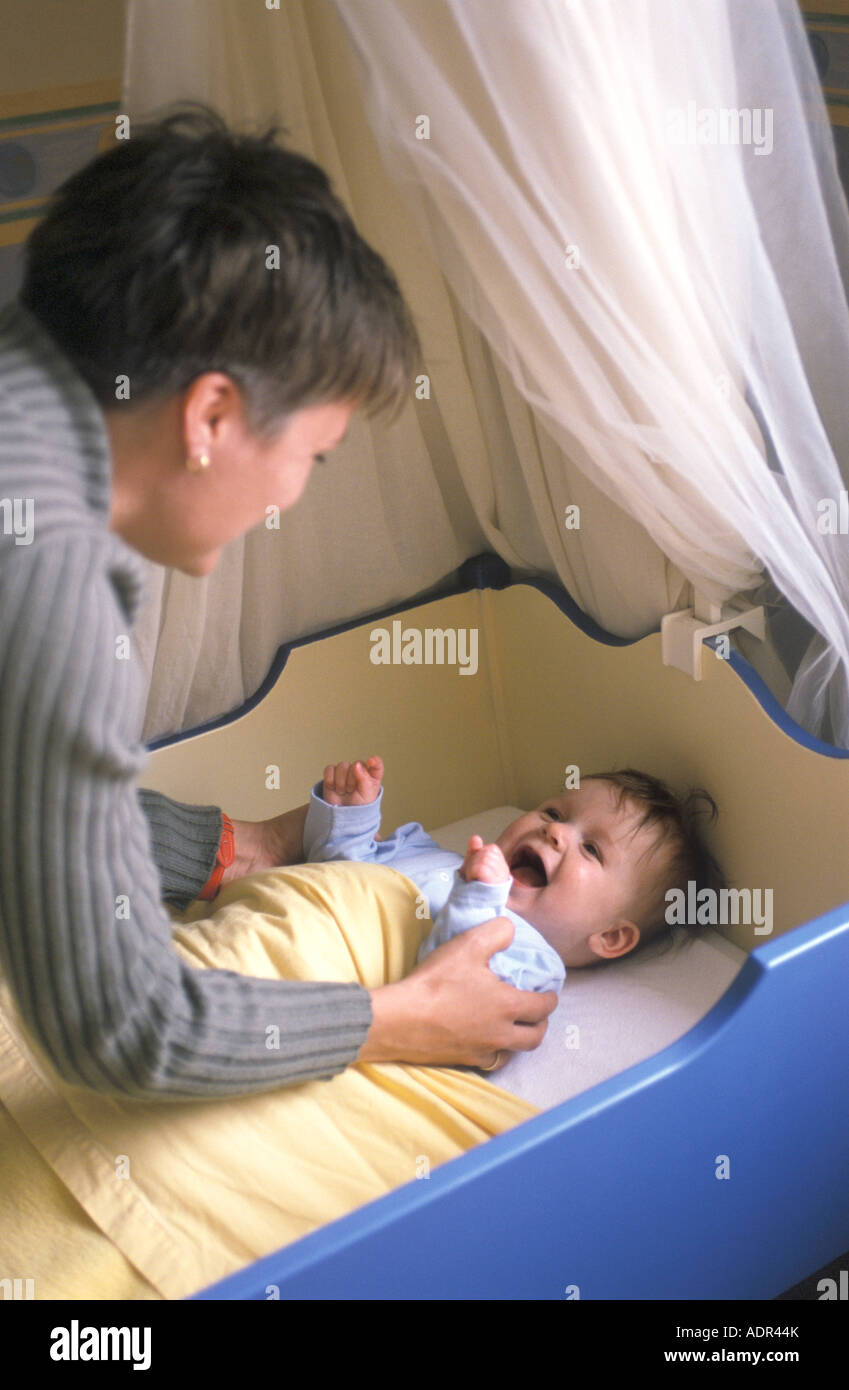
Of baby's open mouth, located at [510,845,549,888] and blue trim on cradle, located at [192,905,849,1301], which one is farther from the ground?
baby's open mouth, located at [510,845,549,888]

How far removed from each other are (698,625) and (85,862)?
1019 millimetres

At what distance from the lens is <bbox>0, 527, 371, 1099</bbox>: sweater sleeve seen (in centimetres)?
91

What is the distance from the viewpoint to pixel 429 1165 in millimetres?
1352

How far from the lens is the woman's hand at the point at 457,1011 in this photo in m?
1.38

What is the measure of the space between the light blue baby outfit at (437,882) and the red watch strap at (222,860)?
107mm

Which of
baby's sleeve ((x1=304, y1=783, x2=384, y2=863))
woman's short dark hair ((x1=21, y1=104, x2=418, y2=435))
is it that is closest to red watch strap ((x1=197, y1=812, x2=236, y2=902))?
baby's sleeve ((x1=304, y1=783, x2=384, y2=863))

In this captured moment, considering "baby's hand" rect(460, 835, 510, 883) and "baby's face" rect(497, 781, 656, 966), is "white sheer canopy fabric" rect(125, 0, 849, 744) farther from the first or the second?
"baby's hand" rect(460, 835, 510, 883)

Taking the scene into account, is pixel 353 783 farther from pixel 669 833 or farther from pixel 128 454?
pixel 128 454

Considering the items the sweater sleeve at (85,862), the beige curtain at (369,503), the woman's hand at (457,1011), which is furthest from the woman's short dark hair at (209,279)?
the woman's hand at (457,1011)

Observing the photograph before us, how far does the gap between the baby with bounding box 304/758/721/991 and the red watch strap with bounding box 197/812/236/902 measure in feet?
0.35

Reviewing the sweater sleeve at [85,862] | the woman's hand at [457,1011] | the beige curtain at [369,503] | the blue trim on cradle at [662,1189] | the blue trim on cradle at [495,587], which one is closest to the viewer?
the sweater sleeve at [85,862]

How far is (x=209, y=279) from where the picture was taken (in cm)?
96

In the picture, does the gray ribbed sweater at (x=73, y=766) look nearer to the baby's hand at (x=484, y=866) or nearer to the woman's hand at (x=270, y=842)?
the baby's hand at (x=484, y=866)

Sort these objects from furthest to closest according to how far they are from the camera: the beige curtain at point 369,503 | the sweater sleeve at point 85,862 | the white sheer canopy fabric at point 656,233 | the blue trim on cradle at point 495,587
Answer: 1. the blue trim on cradle at point 495,587
2. the beige curtain at point 369,503
3. the white sheer canopy fabric at point 656,233
4. the sweater sleeve at point 85,862
